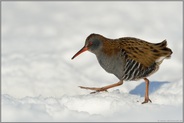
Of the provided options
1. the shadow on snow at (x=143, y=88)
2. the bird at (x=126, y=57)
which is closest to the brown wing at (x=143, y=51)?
the bird at (x=126, y=57)

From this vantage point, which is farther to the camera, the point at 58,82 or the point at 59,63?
the point at 59,63

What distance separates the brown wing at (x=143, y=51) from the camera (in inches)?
271

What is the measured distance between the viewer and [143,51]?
22.9ft

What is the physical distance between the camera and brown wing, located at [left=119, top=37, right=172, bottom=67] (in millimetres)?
6887

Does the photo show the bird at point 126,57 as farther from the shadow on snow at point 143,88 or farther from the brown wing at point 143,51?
the shadow on snow at point 143,88

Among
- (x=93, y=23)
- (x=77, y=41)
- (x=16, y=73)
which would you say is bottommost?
(x=16, y=73)

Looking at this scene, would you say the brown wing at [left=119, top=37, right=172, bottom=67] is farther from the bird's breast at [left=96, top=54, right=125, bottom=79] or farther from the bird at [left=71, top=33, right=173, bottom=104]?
the bird's breast at [left=96, top=54, right=125, bottom=79]

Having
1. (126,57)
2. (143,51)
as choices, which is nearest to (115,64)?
(126,57)

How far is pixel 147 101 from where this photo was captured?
260 inches

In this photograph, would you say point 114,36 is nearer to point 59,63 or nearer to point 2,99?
point 59,63

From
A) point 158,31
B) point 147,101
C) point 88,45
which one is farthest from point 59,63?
point 158,31

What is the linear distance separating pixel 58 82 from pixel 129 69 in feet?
7.58

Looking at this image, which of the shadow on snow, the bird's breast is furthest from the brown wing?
the shadow on snow

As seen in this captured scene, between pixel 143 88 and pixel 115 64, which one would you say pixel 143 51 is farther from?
pixel 143 88
